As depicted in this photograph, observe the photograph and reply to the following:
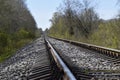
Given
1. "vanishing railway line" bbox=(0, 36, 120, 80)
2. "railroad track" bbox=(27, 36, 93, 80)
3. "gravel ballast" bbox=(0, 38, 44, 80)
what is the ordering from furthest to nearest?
"gravel ballast" bbox=(0, 38, 44, 80) < "vanishing railway line" bbox=(0, 36, 120, 80) < "railroad track" bbox=(27, 36, 93, 80)

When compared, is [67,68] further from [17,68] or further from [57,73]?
[17,68]

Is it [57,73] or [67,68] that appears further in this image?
[67,68]

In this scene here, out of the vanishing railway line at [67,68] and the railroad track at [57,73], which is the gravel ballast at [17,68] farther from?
the railroad track at [57,73]

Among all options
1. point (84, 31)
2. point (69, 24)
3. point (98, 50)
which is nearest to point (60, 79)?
point (98, 50)

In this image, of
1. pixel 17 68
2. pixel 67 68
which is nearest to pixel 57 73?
pixel 67 68

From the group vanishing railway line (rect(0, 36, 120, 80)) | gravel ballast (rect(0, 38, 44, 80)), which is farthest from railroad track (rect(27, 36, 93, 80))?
gravel ballast (rect(0, 38, 44, 80))

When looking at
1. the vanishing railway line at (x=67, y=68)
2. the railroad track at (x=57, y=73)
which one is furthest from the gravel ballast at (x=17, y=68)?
the railroad track at (x=57, y=73)

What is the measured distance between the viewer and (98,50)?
17.2 m

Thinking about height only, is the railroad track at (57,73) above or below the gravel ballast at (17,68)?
above

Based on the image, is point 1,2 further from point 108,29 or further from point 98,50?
point 98,50

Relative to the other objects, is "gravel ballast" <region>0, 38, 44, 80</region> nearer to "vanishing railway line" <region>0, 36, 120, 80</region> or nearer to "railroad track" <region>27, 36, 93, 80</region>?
"vanishing railway line" <region>0, 36, 120, 80</region>

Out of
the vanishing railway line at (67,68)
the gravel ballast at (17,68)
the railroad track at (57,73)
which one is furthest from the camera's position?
the gravel ballast at (17,68)

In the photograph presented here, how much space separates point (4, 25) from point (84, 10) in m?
17.3

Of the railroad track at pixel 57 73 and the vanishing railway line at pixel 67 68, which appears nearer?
the railroad track at pixel 57 73
